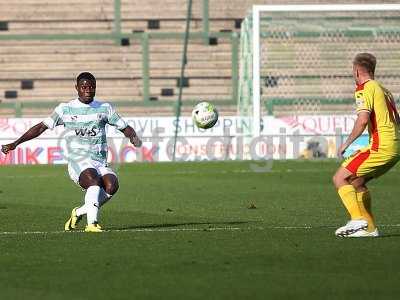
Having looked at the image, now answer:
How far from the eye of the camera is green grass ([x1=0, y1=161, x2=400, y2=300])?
820 cm

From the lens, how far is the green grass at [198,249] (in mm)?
8195

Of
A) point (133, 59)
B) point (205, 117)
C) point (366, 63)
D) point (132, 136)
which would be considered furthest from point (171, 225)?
point (133, 59)

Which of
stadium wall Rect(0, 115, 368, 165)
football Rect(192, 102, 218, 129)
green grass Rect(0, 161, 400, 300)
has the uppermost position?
stadium wall Rect(0, 115, 368, 165)

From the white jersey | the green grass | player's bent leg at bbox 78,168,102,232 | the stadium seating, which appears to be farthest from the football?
the stadium seating

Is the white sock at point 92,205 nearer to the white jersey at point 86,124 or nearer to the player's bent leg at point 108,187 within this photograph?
the player's bent leg at point 108,187

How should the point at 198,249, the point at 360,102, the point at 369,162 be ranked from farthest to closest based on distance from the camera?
1. the point at 369,162
2. the point at 360,102
3. the point at 198,249

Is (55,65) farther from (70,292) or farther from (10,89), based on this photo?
(70,292)

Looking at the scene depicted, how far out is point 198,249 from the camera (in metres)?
10.7

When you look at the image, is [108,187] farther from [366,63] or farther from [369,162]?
[366,63]

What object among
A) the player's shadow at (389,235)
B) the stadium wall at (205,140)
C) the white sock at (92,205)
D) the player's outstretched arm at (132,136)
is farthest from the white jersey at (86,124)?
the stadium wall at (205,140)

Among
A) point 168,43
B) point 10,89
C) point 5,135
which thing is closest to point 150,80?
point 168,43

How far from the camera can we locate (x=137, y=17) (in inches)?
1706

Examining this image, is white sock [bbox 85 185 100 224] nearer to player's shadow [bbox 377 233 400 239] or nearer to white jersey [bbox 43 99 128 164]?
white jersey [bbox 43 99 128 164]

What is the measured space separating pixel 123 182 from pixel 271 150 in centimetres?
1033
